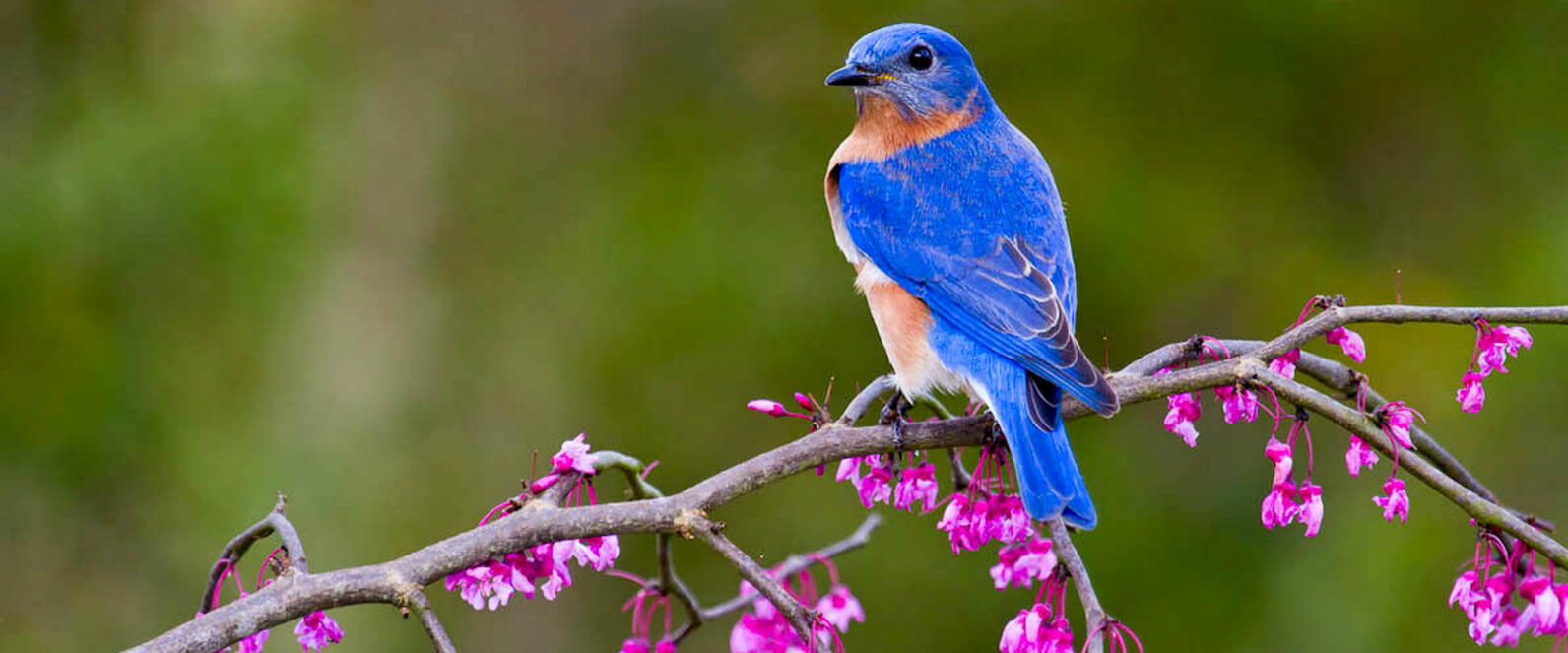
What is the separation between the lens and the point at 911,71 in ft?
12.5

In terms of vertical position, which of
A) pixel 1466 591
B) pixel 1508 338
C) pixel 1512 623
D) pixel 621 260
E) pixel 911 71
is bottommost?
pixel 1512 623

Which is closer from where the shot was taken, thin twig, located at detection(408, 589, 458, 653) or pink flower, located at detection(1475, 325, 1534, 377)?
thin twig, located at detection(408, 589, 458, 653)

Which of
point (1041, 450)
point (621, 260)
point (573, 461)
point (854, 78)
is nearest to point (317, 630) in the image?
point (573, 461)

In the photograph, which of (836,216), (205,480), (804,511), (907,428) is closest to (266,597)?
(907,428)

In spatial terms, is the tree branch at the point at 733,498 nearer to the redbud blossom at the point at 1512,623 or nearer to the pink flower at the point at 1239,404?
the pink flower at the point at 1239,404

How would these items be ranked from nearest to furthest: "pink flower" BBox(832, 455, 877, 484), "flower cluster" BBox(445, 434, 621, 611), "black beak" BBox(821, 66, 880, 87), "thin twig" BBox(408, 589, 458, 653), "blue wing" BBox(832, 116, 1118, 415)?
"thin twig" BBox(408, 589, 458, 653) < "flower cluster" BBox(445, 434, 621, 611) < "pink flower" BBox(832, 455, 877, 484) < "blue wing" BBox(832, 116, 1118, 415) < "black beak" BBox(821, 66, 880, 87)

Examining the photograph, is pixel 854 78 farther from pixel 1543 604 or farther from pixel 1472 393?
pixel 1543 604

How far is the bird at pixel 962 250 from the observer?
9.41ft

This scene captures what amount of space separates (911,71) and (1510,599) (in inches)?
75.1

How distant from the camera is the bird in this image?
287cm

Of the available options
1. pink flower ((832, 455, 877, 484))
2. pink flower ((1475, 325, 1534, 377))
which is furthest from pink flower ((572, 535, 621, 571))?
pink flower ((1475, 325, 1534, 377))

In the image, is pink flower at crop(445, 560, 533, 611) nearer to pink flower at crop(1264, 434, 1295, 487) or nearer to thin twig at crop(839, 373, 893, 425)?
thin twig at crop(839, 373, 893, 425)

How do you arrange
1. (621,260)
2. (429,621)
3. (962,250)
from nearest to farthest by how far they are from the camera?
(429,621) < (962,250) < (621,260)

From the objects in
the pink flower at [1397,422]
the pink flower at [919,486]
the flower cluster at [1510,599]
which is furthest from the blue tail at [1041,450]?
the flower cluster at [1510,599]
